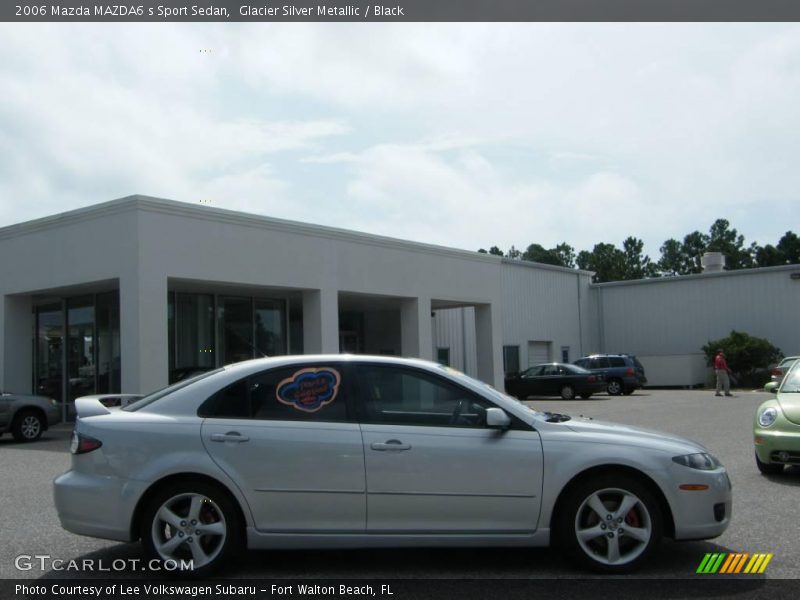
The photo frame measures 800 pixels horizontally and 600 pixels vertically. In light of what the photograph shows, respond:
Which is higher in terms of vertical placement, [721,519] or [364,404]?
[364,404]

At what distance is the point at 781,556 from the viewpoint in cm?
608

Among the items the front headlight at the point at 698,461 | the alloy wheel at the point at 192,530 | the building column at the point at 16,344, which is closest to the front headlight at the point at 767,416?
the front headlight at the point at 698,461

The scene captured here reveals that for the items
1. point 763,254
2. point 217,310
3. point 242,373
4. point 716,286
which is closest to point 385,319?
point 217,310

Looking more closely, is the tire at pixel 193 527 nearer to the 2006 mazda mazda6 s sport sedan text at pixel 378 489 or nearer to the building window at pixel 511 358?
the 2006 mazda mazda6 s sport sedan text at pixel 378 489

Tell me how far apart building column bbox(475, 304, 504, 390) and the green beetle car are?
1598 centimetres

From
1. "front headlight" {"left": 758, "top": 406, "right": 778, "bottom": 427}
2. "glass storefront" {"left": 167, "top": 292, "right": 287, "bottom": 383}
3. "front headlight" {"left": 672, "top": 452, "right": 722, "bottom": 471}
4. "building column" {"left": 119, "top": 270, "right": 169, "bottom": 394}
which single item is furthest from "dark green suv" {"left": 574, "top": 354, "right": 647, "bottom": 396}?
"front headlight" {"left": 672, "top": 452, "right": 722, "bottom": 471}

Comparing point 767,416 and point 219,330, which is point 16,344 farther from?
point 767,416

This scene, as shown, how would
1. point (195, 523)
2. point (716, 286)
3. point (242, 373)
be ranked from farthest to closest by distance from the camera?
point (716, 286), point (242, 373), point (195, 523)

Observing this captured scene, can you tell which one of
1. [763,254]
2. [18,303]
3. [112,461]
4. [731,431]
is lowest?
[731,431]

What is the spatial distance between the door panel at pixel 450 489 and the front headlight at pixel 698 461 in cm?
101

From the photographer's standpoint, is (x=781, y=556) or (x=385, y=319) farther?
(x=385, y=319)

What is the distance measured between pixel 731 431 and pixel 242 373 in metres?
12.1

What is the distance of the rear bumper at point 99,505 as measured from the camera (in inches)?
221

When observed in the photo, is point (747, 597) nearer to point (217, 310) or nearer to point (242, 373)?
point (242, 373)
